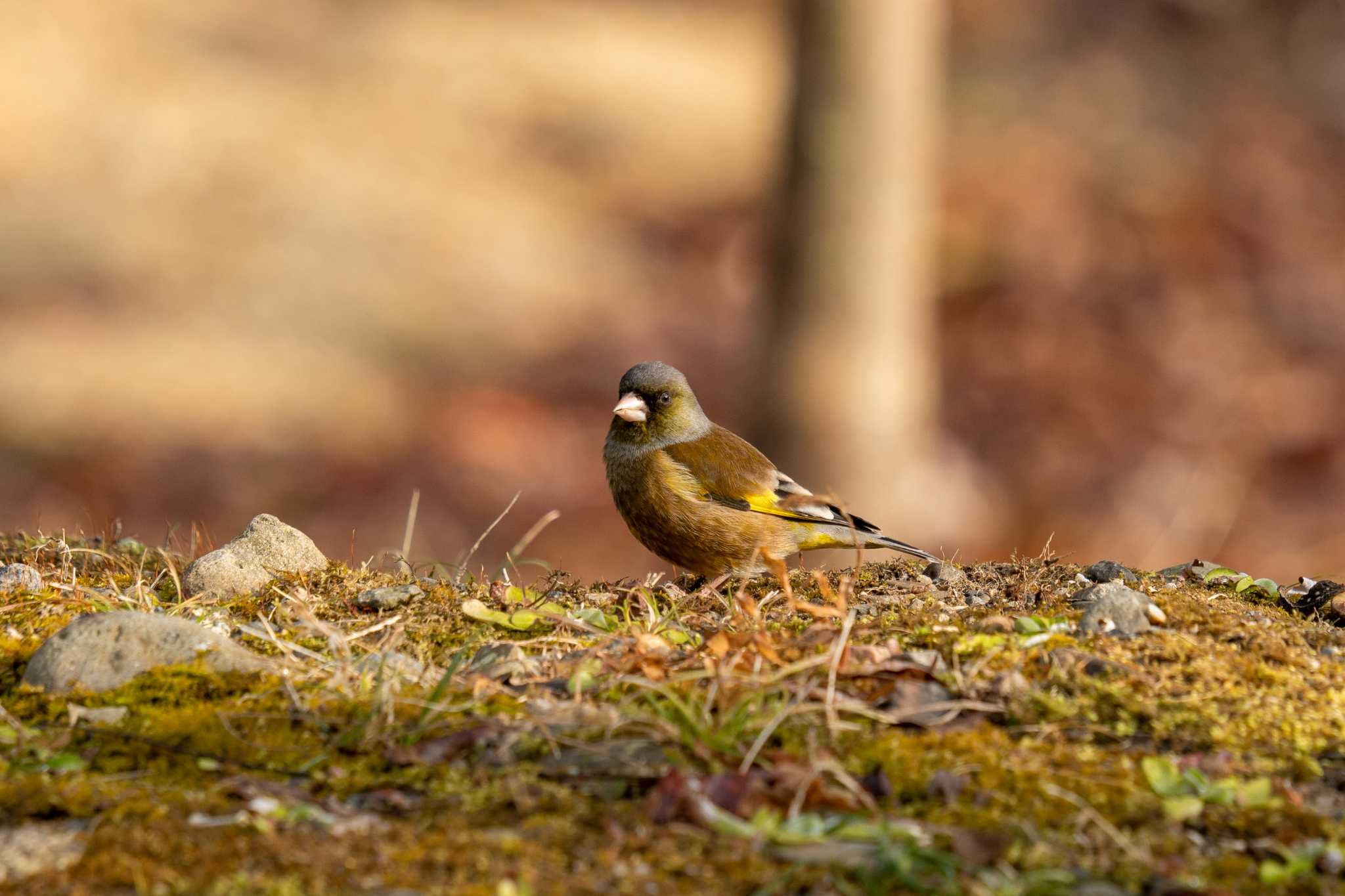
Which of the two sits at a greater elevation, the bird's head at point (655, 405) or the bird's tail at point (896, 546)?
the bird's tail at point (896, 546)

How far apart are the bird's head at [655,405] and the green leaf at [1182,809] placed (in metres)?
3.48

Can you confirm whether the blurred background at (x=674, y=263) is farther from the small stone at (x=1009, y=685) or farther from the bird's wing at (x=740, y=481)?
the small stone at (x=1009, y=685)

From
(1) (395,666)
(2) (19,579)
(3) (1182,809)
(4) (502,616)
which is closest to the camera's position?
(3) (1182,809)

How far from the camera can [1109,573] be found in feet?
16.5

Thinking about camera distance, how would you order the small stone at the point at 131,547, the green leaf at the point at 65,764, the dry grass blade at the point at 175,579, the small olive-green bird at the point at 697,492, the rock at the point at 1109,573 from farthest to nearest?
1. the small olive-green bird at the point at 697,492
2. the small stone at the point at 131,547
3. the rock at the point at 1109,573
4. the dry grass blade at the point at 175,579
5. the green leaf at the point at 65,764

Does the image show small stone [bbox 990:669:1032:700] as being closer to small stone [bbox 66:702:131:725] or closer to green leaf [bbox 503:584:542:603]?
green leaf [bbox 503:584:542:603]

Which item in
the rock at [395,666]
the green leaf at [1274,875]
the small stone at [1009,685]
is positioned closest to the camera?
the green leaf at [1274,875]

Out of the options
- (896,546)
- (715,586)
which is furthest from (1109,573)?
(715,586)

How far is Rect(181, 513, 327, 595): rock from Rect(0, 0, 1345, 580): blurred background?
468 centimetres

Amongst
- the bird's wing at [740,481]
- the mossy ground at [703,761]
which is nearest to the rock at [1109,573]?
the mossy ground at [703,761]

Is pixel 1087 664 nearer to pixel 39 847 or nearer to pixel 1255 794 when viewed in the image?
pixel 1255 794

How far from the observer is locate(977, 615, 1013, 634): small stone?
374cm

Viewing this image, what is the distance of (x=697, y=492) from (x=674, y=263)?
9185mm

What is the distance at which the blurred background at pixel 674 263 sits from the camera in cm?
949
